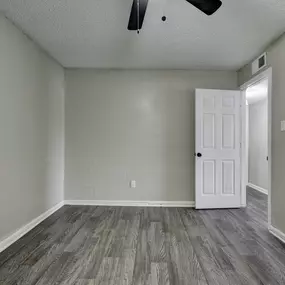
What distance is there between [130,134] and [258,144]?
356 centimetres

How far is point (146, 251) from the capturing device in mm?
2455

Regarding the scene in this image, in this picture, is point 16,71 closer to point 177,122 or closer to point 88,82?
point 88,82

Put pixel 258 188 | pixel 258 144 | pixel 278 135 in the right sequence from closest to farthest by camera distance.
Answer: pixel 278 135
pixel 258 188
pixel 258 144

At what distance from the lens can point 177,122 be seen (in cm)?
427

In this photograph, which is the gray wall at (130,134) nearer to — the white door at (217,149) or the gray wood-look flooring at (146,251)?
the white door at (217,149)

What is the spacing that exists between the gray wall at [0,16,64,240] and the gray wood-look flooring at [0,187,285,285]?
37 cm

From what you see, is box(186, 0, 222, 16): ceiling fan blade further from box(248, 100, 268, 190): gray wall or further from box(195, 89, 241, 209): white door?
box(248, 100, 268, 190): gray wall

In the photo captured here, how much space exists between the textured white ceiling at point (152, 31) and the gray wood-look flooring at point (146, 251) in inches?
92.2

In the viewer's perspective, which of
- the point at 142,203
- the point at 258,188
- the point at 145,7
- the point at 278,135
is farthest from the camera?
the point at 258,188

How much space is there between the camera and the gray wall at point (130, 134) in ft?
14.0

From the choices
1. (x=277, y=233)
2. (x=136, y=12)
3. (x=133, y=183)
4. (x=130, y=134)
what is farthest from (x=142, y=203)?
(x=136, y=12)

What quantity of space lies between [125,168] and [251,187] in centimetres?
367

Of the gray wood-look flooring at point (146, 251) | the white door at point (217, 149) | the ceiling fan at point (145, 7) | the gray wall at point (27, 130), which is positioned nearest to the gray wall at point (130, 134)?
the white door at point (217, 149)

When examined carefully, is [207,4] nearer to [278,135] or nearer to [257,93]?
[278,135]
